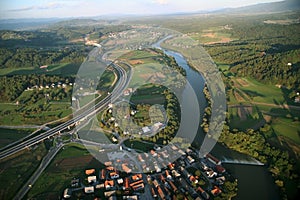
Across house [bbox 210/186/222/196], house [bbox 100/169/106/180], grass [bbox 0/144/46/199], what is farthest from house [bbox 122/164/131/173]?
grass [bbox 0/144/46/199]

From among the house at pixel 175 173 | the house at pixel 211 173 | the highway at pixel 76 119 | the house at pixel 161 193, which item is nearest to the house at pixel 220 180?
the house at pixel 211 173

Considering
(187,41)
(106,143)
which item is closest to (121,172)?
(106,143)

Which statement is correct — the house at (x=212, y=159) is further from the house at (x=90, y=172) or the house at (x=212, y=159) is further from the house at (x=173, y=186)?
the house at (x=90, y=172)

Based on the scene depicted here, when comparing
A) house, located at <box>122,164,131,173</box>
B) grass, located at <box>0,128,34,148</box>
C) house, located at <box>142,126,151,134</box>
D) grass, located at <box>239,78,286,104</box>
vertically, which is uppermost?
grass, located at <box>239,78,286,104</box>

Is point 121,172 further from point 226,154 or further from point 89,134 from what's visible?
point 226,154

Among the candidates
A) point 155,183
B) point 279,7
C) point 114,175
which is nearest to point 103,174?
point 114,175

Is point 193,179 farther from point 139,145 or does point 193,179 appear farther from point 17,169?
point 17,169

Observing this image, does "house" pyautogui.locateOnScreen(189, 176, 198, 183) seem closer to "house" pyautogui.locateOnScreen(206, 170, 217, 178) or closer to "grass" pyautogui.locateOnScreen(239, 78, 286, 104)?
"house" pyautogui.locateOnScreen(206, 170, 217, 178)
